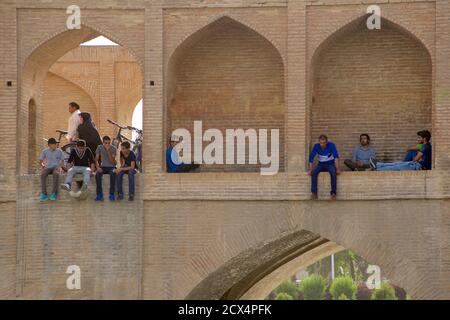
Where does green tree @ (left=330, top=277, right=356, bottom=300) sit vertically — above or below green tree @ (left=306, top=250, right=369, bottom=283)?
below

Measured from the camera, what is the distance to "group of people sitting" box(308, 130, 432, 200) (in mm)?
21484

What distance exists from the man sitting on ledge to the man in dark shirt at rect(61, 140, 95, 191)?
3.81m

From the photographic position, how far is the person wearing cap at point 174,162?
22172mm

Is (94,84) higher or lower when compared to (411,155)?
higher

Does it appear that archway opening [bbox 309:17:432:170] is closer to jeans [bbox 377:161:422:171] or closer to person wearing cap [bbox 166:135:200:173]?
jeans [bbox 377:161:422:171]

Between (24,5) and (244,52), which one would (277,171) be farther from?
(24,5)

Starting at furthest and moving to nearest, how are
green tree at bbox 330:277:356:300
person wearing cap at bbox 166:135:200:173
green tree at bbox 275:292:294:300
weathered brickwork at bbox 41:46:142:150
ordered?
green tree at bbox 330:277:356:300 < green tree at bbox 275:292:294:300 < weathered brickwork at bbox 41:46:142:150 < person wearing cap at bbox 166:135:200:173

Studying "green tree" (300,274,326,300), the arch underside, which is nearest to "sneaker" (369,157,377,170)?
the arch underside

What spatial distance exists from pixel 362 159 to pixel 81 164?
148 inches

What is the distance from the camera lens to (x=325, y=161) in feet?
70.5

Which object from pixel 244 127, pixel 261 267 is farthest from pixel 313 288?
pixel 244 127

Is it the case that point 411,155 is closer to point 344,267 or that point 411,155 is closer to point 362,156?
point 362,156

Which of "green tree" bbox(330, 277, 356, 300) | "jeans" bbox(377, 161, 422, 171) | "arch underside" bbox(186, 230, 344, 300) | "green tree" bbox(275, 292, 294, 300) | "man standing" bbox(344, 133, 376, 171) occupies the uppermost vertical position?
"man standing" bbox(344, 133, 376, 171)
